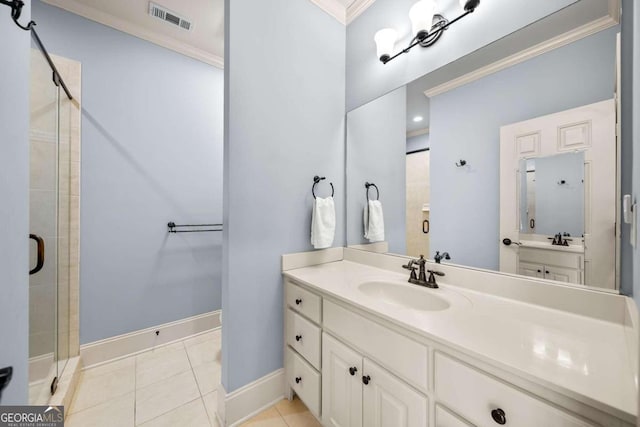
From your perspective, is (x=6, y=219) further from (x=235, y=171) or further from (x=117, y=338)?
(x=117, y=338)

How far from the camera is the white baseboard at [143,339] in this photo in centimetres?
172

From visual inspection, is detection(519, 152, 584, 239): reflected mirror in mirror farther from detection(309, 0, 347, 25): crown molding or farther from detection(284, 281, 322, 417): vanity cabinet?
detection(309, 0, 347, 25): crown molding

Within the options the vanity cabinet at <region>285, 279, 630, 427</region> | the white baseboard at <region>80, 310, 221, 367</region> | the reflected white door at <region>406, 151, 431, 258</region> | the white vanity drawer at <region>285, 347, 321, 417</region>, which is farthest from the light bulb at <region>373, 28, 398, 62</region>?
the white baseboard at <region>80, 310, 221, 367</region>

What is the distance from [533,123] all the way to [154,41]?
8.81ft

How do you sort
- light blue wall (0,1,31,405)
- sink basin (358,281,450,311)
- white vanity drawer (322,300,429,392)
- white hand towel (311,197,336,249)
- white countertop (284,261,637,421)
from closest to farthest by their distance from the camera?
1. white countertop (284,261,637,421)
2. light blue wall (0,1,31,405)
3. white vanity drawer (322,300,429,392)
4. sink basin (358,281,450,311)
5. white hand towel (311,197,336,249)

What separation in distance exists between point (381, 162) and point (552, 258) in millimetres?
1016

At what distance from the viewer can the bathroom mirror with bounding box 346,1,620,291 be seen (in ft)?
2.81

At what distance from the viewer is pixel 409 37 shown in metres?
1.38

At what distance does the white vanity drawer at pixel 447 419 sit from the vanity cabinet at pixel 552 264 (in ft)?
2.19

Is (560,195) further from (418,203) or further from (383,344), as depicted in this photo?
(383,344)

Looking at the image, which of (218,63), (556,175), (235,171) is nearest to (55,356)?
(235,171)

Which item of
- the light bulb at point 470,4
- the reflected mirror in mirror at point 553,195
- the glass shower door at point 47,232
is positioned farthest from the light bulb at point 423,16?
the glass shower door at point 47,232

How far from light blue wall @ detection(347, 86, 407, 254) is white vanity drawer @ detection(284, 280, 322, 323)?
586 millimetres

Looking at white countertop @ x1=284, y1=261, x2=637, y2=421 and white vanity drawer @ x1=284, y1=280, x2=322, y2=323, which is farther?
white vanity drawer @ x1=284, y1=280, x2=322, y2=323
